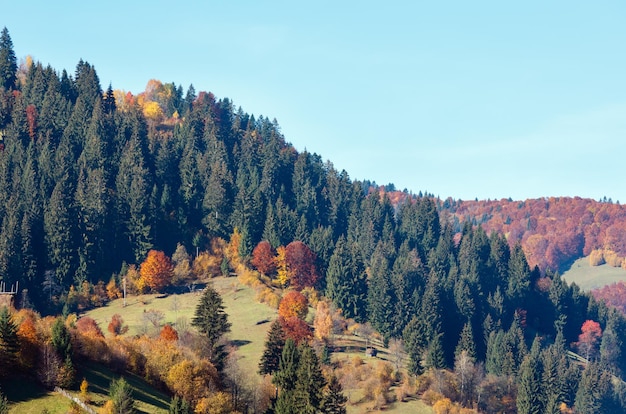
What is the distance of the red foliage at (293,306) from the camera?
145038mm

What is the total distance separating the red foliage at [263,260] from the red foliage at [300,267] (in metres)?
3.45

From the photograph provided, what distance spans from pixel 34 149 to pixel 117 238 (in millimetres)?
33924

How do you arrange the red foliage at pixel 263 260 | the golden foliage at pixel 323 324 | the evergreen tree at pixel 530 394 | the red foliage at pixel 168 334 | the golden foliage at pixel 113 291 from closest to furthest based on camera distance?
the red foliage at pixel 168 334 < the golden foliage at pixel 323 324 < the evergreen tree at pixel 530 394 < the golden foliage at pixel 113 291 < the red foliage at pixel 263 260

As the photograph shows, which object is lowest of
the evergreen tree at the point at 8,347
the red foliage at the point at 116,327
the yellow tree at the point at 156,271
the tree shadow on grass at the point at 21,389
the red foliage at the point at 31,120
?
the tree shadow on grass at the point at 21,389

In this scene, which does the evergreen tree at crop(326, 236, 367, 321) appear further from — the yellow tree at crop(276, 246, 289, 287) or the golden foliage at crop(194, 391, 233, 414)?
the golden foliage at crop(194, 391, 233, 414)

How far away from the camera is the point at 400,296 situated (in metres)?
171

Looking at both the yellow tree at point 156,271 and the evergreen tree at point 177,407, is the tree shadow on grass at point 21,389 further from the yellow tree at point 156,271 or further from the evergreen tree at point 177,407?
the yellow tree at point 156,271

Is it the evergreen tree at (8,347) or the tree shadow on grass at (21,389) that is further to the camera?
the evergreen tree at (8,347)

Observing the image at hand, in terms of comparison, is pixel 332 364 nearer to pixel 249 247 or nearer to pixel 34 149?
pixel 249 247

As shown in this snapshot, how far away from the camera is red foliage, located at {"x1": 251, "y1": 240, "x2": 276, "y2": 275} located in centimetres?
16724

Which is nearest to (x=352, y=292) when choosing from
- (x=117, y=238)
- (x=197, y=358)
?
(x=117, y=238)

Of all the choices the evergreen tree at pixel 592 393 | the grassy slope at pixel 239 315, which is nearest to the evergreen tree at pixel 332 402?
the grassy slope at pixel 239 315

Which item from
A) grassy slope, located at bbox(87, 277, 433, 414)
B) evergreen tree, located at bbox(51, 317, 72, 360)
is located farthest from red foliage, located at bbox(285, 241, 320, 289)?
evergreen tree, located at bbox(51, 317, 72, 360)

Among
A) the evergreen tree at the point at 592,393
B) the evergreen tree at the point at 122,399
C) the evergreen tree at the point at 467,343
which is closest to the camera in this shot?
the evergreen tree at the point at 122,399
